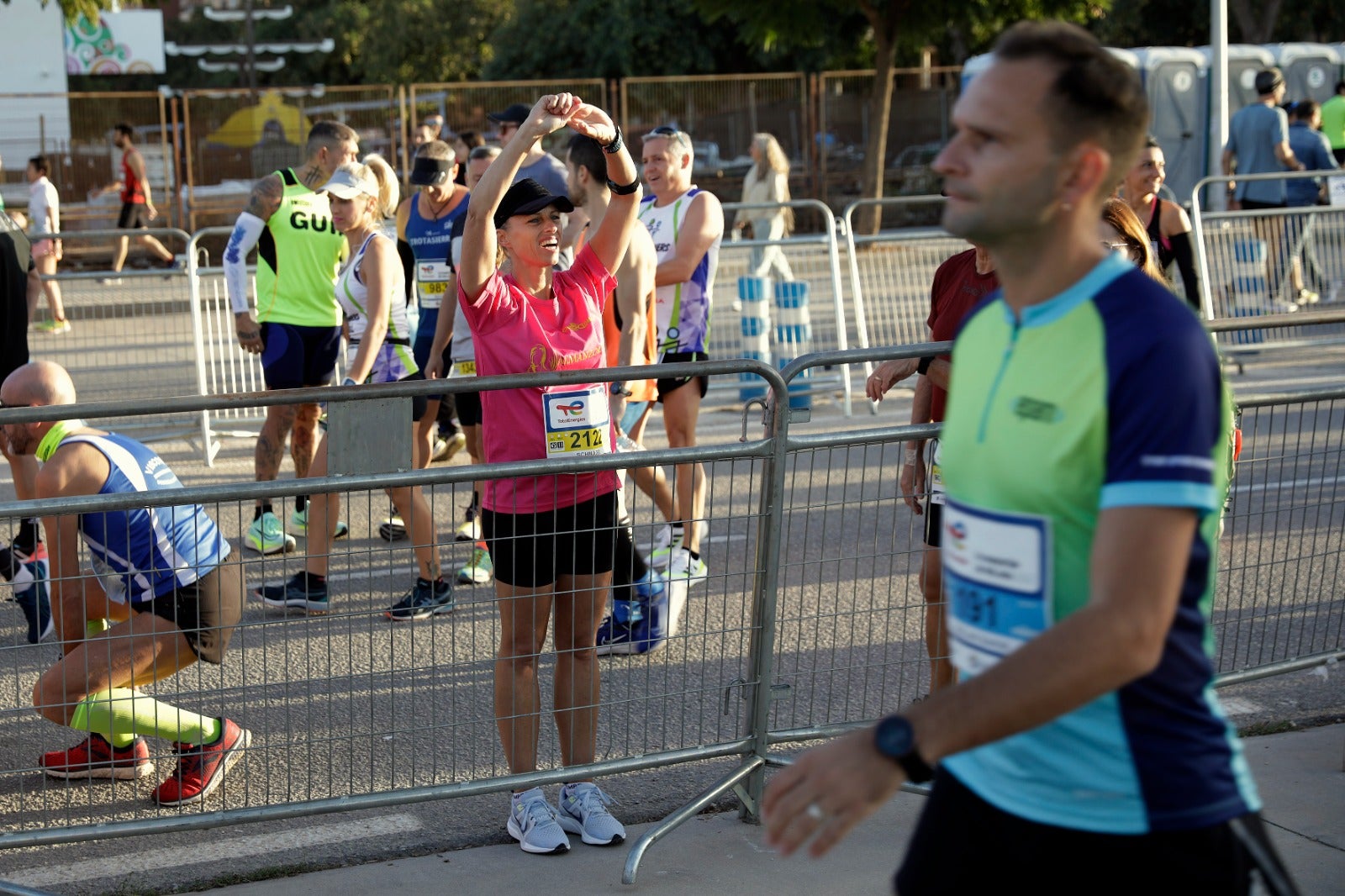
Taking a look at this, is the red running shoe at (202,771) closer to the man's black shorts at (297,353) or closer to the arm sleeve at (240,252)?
the man's black shorts at (297,353)

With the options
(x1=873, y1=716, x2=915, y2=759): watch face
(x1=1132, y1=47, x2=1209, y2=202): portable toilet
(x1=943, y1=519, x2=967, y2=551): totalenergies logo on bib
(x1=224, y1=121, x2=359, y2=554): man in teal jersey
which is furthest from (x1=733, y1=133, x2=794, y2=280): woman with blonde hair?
(x1=1132, y1=47, x2=1209, y2=202): portable toilet

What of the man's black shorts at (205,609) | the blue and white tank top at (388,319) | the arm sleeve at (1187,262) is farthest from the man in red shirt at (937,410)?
the arm sleeve at (1187,262)

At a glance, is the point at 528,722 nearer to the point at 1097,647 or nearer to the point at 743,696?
the point at 743,696

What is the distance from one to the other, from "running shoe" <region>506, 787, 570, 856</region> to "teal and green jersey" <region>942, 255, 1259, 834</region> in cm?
225

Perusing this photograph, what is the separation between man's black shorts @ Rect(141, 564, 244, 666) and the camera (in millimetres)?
4285

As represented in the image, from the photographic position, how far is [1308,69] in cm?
2416

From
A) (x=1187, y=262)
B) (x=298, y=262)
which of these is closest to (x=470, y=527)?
(x=298, y=262)

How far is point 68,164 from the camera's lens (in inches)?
949

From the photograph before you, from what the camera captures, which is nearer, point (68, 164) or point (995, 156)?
point (995, 156)

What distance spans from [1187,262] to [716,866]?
180 inches

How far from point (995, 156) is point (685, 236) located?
4.82m

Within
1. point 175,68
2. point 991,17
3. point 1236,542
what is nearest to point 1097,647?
point 1236,542

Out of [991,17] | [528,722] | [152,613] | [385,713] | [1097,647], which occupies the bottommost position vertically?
[385,713]

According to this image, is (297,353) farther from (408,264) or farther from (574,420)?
(574,420)
